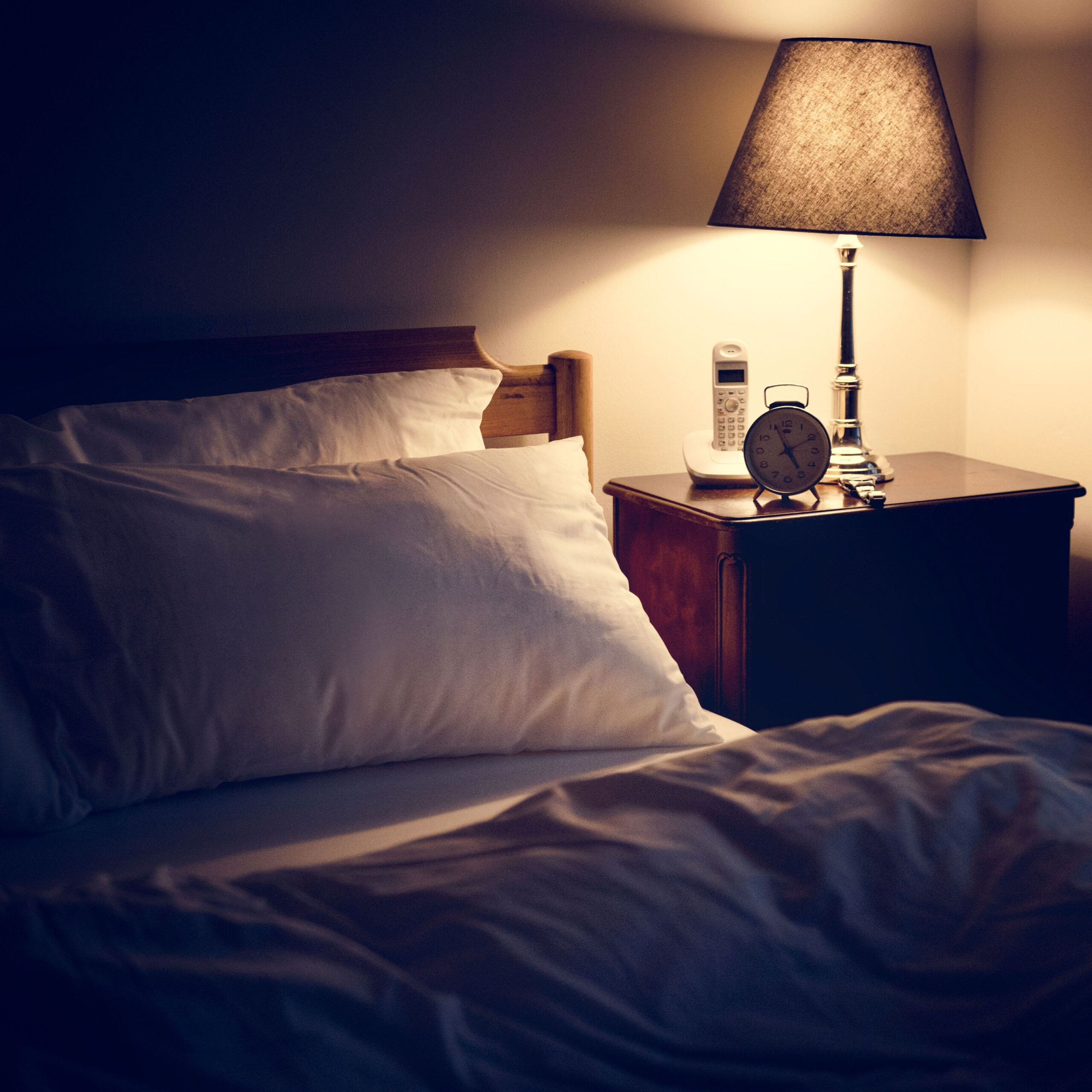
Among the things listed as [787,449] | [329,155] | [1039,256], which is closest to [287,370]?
[329,155]

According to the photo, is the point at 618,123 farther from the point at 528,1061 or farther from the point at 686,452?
the point at 528,1061

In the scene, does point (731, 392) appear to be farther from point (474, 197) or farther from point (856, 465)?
point (474, 197)

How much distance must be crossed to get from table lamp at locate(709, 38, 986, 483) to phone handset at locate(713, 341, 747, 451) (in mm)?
192

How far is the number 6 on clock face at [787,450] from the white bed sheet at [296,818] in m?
0.61

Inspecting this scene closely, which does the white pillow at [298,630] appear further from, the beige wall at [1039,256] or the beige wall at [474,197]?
the beige wall at [1039,256]

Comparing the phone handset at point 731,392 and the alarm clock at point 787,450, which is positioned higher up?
the phone handset at point 731,392

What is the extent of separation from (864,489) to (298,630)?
0.98 metres

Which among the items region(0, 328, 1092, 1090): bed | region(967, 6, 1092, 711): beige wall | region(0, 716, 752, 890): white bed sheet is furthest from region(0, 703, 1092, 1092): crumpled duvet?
region(967, 6, 1092, 711): beige wall

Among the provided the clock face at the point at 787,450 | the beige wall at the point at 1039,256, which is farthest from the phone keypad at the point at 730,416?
the beige wall at the point at 1039,256

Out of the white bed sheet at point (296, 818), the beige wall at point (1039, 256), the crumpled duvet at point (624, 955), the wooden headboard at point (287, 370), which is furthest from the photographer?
the beige wall at point (1039, 256)

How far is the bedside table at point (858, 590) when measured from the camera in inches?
64.5

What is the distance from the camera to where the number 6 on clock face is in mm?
1667

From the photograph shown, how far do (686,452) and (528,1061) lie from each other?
134cm

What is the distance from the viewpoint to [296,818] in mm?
1070
